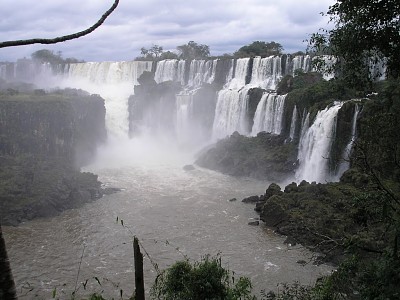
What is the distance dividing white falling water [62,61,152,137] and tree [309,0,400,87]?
41182mm

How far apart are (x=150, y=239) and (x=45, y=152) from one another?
16458 millimetres

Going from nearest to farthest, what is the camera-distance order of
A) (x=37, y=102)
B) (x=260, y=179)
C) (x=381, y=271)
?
(x=381, y=271) < (x=260, y=179) < (x=37, y=102)

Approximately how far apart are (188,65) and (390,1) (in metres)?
44.3

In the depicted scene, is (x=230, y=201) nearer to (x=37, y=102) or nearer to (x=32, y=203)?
(x=32, y=203)

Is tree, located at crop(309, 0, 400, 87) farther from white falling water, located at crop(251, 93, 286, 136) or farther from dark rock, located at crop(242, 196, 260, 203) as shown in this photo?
white falling water, located at crop(251, 93, 286, 136)

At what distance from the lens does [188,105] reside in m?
44.3

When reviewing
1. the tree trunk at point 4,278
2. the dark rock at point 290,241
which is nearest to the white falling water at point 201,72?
the dark rock at point 290,241

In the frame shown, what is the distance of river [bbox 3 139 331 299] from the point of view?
16.6 meters

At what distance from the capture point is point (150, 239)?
2047cm

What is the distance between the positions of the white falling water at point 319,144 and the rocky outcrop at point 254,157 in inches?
79.8

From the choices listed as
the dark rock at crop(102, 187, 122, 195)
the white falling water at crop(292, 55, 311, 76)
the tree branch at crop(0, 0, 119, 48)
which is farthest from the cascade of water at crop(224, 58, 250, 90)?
the tree branch at crop(0, 0, 119, 48)

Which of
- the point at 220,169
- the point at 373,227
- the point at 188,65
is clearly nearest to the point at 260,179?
the point at 220,169

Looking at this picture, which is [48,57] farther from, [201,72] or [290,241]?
[290,241]

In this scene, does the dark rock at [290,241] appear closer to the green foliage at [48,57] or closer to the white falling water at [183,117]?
the white falling water at [183,117]
